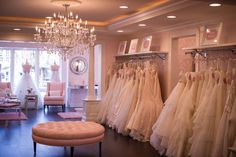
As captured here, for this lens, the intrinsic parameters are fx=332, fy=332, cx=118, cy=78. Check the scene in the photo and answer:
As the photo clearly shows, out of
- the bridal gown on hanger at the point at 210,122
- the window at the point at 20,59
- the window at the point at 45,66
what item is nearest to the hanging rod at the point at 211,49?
the bridal gown on hanger at the point at 210,122

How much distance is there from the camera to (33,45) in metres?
12.6

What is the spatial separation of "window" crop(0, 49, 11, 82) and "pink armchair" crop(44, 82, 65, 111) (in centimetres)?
179

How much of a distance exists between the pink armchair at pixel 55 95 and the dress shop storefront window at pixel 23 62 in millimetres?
1051

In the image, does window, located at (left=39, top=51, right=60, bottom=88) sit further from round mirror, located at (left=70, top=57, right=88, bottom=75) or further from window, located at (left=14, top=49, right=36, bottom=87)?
round mirror, located at (left=70, top=57, right=88, bottom=75)

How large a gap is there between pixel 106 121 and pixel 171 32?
292cm

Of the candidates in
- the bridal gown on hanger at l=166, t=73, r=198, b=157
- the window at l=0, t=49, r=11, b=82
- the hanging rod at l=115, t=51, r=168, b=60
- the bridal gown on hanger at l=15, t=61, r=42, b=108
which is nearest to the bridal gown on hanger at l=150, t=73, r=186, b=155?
the bridal gown on hanger at l=166, t=73, r=198, b=157

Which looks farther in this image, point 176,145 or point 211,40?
point 211,40

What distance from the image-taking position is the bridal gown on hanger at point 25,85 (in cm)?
1235

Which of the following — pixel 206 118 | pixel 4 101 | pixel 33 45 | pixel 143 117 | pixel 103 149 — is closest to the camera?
pixel 206 118

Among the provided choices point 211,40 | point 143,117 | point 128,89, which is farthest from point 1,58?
point 211,40

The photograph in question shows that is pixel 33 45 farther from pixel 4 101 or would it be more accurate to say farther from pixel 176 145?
pixel 176 145

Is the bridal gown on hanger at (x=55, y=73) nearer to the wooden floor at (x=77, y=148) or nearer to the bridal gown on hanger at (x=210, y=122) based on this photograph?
the wooden floor at (x=77, y=148)

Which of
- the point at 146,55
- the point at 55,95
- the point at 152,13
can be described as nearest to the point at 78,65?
the point at 55,95

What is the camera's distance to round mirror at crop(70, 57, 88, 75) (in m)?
13.2
